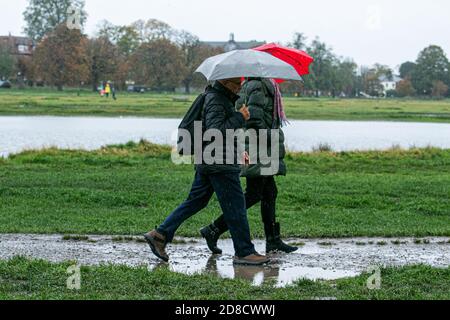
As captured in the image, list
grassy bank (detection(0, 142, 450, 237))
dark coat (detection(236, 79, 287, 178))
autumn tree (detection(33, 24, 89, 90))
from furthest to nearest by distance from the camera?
1. autumn tree (detection(33, 24, 89, 90))
2. grassy bank (detection(0, 142, 450, 237))
3. dark coat (detection(236, 79, 287, 178))

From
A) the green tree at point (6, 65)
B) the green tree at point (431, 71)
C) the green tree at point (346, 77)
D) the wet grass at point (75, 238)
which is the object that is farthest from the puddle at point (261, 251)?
the green tree at point (431, 71)

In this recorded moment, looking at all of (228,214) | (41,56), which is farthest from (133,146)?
(41,56)

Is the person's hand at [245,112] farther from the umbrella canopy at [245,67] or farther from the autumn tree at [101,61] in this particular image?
the autumn tree at [101,61]

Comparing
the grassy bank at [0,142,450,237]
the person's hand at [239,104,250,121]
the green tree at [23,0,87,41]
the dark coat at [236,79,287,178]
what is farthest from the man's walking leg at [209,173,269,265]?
the green tree at [23,0,87,41]

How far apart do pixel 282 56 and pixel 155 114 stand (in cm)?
4591

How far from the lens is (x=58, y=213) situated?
1242 centimetres

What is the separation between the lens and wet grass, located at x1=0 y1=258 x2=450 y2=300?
714 centimetres

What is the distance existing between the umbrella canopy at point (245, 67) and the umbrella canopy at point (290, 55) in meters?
1.02

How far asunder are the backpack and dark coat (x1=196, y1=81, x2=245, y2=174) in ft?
0.23

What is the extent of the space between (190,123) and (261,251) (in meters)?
1.96

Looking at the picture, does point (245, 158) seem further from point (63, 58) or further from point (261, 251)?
point (63, 58)

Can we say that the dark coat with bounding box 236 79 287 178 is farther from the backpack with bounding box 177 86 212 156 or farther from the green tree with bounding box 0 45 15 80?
the green tree with bounding box 0 45 15 80

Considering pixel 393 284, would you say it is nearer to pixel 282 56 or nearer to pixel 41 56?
pixel 282 56

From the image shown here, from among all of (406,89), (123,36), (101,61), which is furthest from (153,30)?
(406,89)
